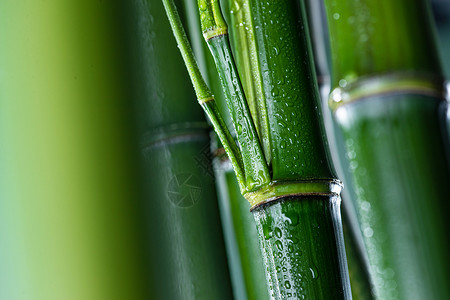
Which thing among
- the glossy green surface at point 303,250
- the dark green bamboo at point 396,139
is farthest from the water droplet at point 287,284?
the dark green bamboo at point 396,139

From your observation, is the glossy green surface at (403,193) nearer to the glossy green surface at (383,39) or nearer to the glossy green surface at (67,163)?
the glossy green surface at (383,39)

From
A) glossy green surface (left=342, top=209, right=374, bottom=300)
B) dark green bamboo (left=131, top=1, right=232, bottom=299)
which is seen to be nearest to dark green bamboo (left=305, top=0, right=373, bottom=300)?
glossy green surface (left=342, top=209, right=374, bottom=300)

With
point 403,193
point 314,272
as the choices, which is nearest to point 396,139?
point 403,193

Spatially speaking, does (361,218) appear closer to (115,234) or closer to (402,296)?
(402,296)

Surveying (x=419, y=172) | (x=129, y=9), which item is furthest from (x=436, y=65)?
(x=129, y=9)

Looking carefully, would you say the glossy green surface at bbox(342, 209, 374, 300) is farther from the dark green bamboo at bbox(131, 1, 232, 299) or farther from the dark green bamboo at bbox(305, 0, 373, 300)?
the dark green bamboo at bbox(131, 1, 232, 299)
